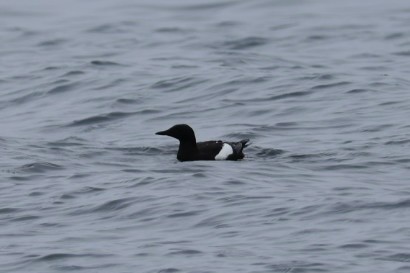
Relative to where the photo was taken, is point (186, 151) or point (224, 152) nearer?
point (224, 152)

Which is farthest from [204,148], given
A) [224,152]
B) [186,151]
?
[224,152]

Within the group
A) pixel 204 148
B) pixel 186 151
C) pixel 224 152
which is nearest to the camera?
pixel 224 152

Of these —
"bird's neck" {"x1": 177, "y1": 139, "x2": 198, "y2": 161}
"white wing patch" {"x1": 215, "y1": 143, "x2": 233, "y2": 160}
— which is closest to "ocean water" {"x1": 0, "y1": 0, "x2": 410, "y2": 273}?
"white wing patch" {"x1": 215, "y1": 143, "x2": 233, "y2": 160}

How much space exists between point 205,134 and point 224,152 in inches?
93.8

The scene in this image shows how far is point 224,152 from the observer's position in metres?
16.4

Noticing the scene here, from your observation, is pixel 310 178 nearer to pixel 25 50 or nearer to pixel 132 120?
pixel 132 120

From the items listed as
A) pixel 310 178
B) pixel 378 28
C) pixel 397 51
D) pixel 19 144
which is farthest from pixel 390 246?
pixel 378 28

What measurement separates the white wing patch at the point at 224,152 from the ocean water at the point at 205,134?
0.11 meters

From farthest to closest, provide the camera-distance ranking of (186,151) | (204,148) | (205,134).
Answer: (205,134) < (204,148) < (186,151)

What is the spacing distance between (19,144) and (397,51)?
930cm

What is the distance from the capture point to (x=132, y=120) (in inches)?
768

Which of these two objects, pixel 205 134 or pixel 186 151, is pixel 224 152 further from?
pixel 205 134

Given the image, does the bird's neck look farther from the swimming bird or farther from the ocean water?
the ocean water

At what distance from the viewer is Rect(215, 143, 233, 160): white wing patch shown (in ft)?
53.5
